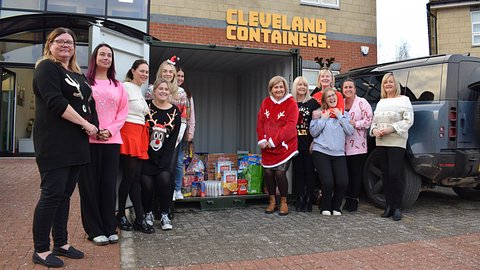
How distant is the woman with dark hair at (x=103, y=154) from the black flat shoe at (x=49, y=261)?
64 cm

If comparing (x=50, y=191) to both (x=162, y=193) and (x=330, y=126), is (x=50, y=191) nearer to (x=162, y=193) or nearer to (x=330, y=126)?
(x=162, y=193)

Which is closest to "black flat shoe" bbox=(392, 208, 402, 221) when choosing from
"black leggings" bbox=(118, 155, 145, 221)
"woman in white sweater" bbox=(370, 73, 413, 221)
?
"woman in white sweater" bbox=(370, 73, 413, 221)

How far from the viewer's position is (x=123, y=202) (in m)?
4.41

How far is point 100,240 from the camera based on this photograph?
3.90 m

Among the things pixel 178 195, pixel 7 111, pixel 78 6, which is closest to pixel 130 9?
pixel 78 6

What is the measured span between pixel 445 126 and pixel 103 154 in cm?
419

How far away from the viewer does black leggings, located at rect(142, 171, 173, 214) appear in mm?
4520

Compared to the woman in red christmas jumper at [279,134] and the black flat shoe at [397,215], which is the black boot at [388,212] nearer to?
the black flat shoe at [397,215]

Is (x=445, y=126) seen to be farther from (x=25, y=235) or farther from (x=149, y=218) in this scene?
(x=25, y=235)

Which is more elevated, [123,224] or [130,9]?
[130,9]

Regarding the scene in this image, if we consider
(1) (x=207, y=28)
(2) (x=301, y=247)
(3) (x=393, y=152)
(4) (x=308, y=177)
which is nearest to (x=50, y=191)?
(2) (x=301, y=247)

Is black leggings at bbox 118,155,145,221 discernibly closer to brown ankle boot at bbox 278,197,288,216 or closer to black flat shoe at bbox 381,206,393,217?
brown ankle boot at bbox 278,197,288,216

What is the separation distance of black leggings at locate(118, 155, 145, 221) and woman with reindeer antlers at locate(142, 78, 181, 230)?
0.41ft

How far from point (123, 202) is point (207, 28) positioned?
825 centimetres
